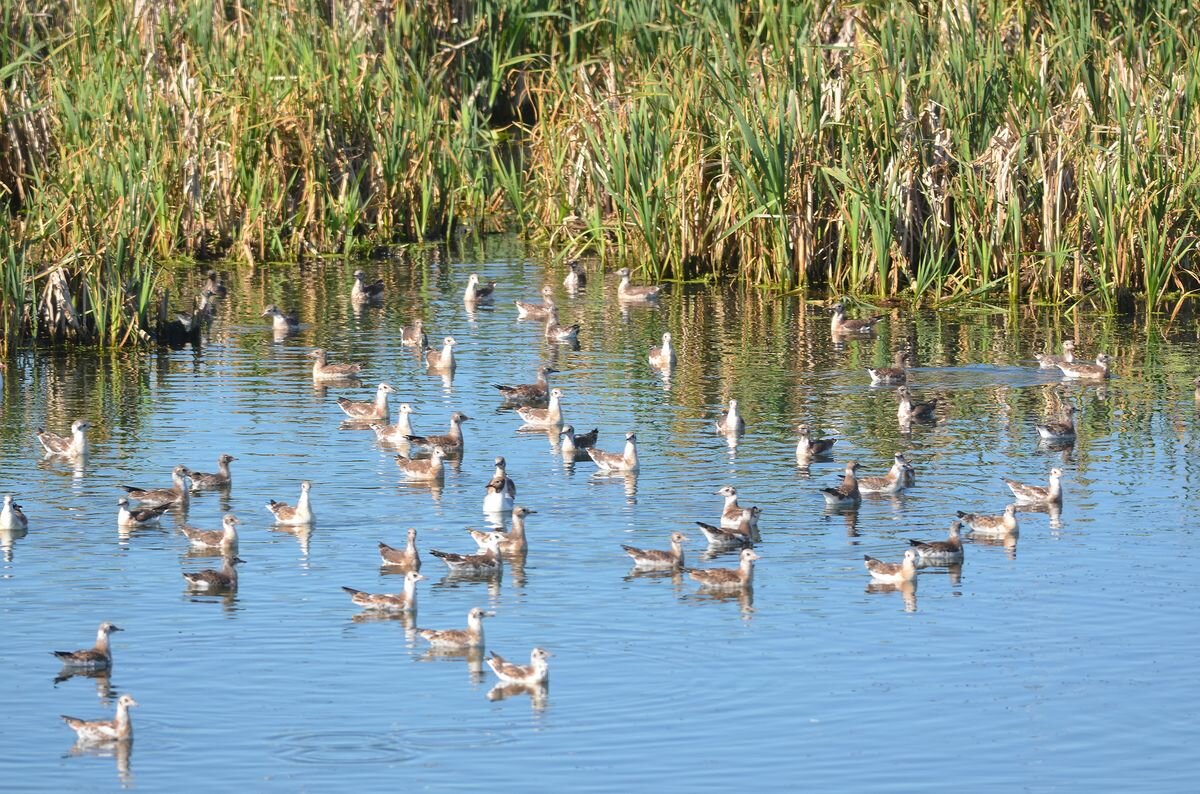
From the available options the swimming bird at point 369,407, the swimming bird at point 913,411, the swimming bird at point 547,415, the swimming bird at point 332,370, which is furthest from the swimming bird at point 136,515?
the swimming bird at point 913,411

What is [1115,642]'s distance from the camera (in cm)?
1694

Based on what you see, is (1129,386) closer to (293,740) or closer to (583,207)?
(583,207)

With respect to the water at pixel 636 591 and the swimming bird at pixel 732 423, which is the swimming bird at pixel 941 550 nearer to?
the water at pixel 636 591

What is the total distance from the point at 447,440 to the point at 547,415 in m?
2.01

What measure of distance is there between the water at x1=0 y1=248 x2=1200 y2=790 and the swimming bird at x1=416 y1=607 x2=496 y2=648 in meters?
0.21

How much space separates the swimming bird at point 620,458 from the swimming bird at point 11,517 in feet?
20.1

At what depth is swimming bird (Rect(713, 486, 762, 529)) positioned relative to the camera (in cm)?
2041

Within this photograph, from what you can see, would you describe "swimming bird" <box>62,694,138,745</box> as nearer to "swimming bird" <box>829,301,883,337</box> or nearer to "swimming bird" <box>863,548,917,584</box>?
"swimming bird" <box>863,548,917,584</box>

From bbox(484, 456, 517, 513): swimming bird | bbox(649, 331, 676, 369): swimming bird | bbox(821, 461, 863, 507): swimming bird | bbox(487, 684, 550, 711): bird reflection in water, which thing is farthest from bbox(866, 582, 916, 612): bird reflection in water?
bbox(649, 331, 676, 369): swimming bird

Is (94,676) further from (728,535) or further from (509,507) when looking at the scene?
(728,535)

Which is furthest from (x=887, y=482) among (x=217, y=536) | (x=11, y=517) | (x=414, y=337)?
(x=414, y=337)

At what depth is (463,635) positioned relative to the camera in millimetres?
16750

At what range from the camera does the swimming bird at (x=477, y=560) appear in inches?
751

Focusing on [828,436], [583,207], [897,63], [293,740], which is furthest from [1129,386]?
[293,740]
